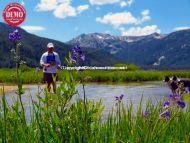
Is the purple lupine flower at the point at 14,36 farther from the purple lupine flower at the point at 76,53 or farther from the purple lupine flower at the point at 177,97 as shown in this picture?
the purple lupine flower at the point at 177,97

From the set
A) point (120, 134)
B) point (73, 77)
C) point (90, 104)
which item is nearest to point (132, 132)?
point (120, 134)

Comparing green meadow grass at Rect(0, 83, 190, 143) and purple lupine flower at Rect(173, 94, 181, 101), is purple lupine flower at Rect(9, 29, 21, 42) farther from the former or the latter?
purple lupine flower at Rect(173, 94, 181, 101)

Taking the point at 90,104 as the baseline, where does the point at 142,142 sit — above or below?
below

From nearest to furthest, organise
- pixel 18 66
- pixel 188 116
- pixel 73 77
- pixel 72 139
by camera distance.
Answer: pixel 72 139 → pixel 73 77 → pixel 18 66 → pixel 188 116

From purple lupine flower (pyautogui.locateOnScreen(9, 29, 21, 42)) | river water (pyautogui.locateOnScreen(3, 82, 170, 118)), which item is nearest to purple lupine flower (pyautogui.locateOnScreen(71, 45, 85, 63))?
purple lupine flower (pyautogui.locateOnScreen(9, 29, 21, 42))

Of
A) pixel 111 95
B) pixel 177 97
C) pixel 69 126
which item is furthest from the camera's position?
pixel 111 95

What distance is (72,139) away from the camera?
3.44 metres

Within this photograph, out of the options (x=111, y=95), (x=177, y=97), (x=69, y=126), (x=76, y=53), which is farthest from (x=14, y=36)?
(x=111, y=95)

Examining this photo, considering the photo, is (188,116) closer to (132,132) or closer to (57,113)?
(132,132)

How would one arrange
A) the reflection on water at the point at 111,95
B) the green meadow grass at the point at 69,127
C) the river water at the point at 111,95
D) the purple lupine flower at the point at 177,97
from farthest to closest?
the reflection on water at the point at 111,95, the river water at the point at 111,95, the purple lupine flower at the point at 177,97, the green meadow grass at the point at 69,127

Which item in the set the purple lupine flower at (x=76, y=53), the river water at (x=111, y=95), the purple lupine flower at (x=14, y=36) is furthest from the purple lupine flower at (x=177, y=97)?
the river water at (x=111, y=95)

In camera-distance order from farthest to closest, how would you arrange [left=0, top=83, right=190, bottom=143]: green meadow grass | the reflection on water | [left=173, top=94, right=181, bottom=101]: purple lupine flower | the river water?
the reflection on water, the river water, [left=173, top=94, right=181, bottom=101]: purple lupine flower, [left=0, top=83, right=190, bottom=143]: green meadow grass

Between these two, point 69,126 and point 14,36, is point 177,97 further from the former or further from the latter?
point 14,36

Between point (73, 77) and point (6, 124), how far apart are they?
0.67m
